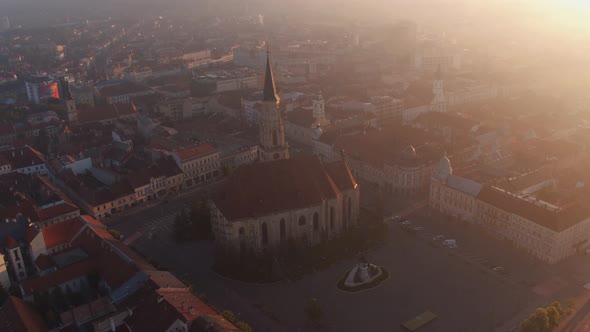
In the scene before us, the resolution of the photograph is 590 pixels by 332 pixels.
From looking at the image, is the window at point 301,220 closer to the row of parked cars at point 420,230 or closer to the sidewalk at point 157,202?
the row of parked cars at point 420,230

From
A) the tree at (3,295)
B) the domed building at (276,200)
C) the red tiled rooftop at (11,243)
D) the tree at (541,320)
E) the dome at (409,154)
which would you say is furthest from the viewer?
the dome at (409,154)

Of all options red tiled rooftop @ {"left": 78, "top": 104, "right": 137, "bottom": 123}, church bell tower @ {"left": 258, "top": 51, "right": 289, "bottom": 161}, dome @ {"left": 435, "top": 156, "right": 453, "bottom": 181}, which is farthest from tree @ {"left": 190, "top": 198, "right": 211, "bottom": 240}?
red tiled rooftop @ {"left": 78, "top": 104, "right": 137, "bottom": 123}

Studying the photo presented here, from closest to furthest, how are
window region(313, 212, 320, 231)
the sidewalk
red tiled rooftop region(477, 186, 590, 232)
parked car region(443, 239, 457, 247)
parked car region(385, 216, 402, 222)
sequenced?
1. red tiled rooftop region(477, 186, 590, 232)
2. window region(313, 212, 320, 231)
3. parked car region(443, 239, 457, 247)
4. parked car region(385, 216, 402, 222)
5. the sidewalk

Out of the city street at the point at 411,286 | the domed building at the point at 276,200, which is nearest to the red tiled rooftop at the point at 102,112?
the city street at the point at 411,286

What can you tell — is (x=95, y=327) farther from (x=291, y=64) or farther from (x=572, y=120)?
(x=291, y=64)

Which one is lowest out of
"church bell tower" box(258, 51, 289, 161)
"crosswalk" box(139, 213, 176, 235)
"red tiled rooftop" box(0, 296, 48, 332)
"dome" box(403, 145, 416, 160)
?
"crosswalk" box(139, 213, 176, 235)

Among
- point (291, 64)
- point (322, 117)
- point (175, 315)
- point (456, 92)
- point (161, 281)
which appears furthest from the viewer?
point (291, 64)

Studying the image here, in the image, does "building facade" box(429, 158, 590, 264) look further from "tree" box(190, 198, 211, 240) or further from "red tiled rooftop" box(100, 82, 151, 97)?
"red tiled rooftop" box(100, 82, 151, 97)

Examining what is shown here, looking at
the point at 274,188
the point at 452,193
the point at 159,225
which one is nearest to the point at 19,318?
the point at 159,225

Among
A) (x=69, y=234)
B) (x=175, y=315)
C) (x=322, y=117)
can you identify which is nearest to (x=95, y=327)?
(x=175, y=315)
